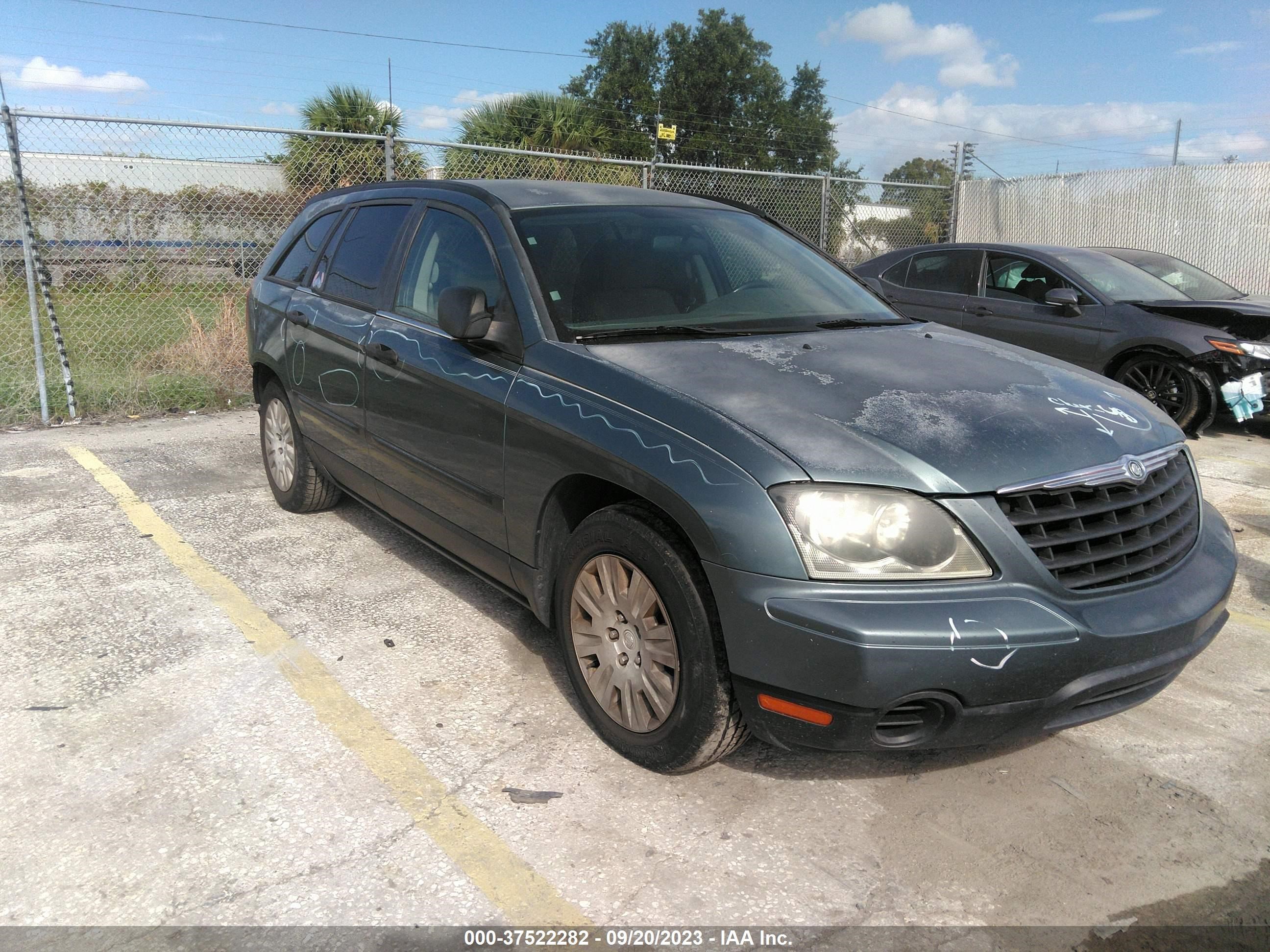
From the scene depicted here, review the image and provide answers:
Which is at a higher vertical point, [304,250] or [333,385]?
[304,250]

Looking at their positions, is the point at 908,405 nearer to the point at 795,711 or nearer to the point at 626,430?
the point at 626,430

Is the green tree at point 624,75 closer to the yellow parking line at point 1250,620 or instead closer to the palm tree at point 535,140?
the palm tree at point 535,140

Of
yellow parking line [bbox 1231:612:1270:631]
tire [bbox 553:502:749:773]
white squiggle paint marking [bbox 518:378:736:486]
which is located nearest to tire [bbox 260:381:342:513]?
white squiggle paint marking [bbox 518:378:736:486]

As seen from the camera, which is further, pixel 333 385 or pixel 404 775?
pixel 333 385

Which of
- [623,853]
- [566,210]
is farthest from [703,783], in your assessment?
[566,210]

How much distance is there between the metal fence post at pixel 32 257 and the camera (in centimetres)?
711

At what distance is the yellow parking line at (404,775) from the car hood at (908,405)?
126cm

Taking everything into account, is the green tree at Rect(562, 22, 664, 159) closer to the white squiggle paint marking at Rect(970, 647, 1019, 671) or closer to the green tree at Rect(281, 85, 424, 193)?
the green tree at Rect(281, 85, 424, 193)

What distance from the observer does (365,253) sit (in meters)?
4.51

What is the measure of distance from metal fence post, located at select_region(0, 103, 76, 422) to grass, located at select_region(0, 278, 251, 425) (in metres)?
0.35

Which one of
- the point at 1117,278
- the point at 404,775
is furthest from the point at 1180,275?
the point at 404,775

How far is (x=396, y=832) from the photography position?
8.84 feet

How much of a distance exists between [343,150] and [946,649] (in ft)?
40.9

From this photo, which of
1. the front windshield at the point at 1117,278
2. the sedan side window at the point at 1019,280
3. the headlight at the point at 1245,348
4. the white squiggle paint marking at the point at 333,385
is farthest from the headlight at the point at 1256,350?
the white squiggle paint marking at the point at 333,385
